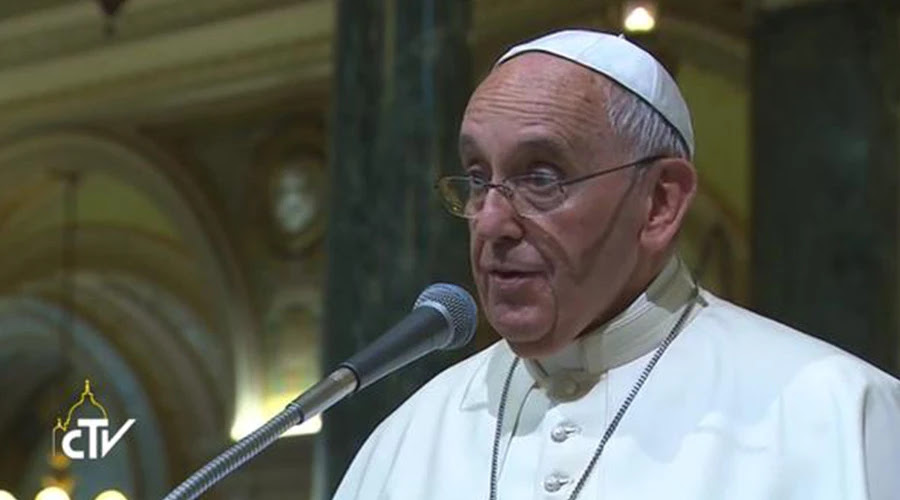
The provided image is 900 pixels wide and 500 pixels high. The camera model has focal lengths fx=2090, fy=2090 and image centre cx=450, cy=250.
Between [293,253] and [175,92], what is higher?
[175,92]

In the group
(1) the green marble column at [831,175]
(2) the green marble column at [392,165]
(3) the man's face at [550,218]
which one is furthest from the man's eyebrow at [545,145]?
(1) the green marble column at [831,175]

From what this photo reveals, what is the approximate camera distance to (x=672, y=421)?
2.36 meters

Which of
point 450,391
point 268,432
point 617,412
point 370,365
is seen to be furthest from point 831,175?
point 268,432

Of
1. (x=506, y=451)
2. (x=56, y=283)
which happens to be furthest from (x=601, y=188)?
(x=56, y=283)

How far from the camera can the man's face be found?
2234 millimetres

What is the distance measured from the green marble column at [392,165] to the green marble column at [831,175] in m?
1.88

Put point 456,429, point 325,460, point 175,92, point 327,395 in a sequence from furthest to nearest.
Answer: point 175,92 < point 325,460 < point 456,429 < point 327,395

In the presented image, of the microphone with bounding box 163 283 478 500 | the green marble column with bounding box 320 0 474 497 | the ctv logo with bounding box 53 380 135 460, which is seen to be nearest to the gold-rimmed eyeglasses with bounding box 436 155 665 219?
the microphone with bounding box 163 283 478 500

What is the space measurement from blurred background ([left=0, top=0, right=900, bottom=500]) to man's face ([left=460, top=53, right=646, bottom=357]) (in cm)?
493

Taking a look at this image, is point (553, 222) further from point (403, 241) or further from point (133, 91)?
point (133, 91)

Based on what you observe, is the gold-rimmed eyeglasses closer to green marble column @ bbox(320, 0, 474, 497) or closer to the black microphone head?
the black microphone head

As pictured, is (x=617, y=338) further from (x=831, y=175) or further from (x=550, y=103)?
(x=831, y=175)

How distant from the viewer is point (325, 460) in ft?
17.7

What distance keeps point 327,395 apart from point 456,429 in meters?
0.43
